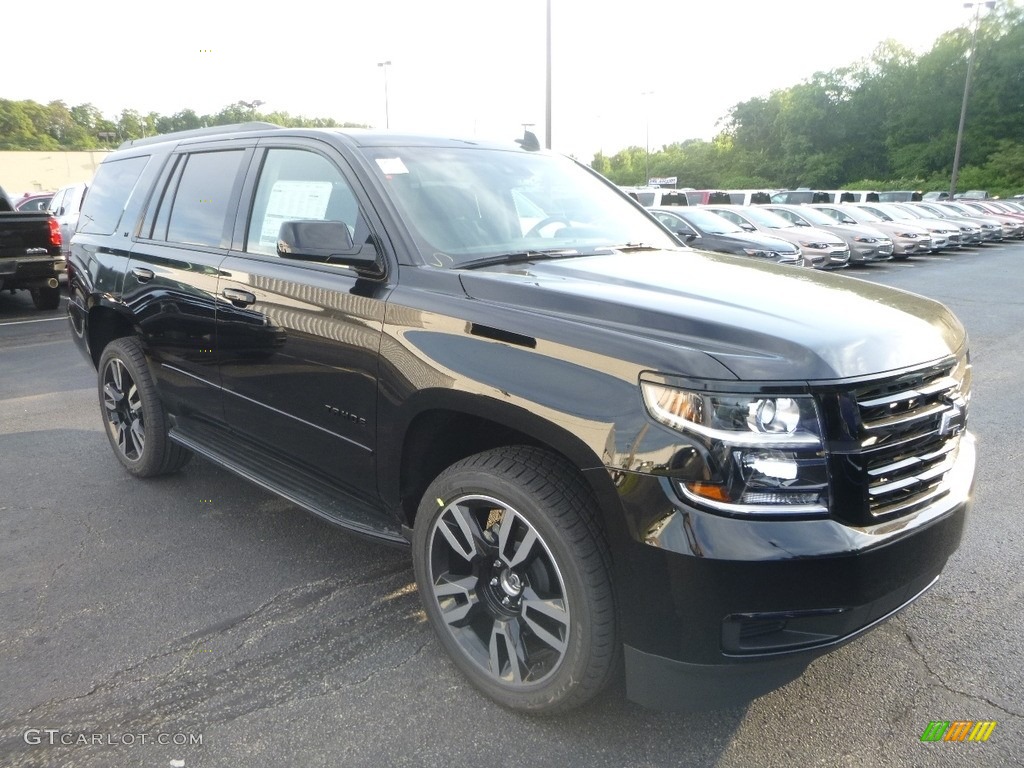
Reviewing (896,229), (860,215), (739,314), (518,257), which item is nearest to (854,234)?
(896,229)

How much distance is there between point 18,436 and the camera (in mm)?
5754

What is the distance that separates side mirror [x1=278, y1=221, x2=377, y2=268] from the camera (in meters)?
2.92

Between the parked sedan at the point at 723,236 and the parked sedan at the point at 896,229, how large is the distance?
273 inches

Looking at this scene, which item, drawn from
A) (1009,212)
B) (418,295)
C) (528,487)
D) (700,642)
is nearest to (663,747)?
(700,642)

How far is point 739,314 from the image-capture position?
2.40 metres

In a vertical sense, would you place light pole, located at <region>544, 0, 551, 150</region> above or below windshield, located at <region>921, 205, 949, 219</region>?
above

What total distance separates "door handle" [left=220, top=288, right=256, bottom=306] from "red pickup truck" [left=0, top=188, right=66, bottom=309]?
8.77m

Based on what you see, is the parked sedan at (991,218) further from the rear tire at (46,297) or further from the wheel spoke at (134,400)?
the wheel spoke at (134,400)

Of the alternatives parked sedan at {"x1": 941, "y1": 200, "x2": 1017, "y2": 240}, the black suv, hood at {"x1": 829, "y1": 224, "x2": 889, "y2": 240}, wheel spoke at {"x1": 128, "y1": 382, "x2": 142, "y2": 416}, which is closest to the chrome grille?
the black suv

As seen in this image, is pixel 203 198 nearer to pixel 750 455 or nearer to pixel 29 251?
pixel 750 455

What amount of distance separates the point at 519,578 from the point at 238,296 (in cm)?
187

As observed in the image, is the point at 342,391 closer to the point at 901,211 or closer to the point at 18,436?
the point at 18,436

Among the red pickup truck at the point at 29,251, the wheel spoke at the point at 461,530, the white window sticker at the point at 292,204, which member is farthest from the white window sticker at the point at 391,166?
the red pickup truck at the point at 29,251

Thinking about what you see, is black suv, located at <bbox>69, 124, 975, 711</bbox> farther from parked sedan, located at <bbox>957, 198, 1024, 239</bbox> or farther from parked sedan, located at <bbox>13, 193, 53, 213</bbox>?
parked sedan, located at <bbox>957, 198, 1024, 239</bbox>
